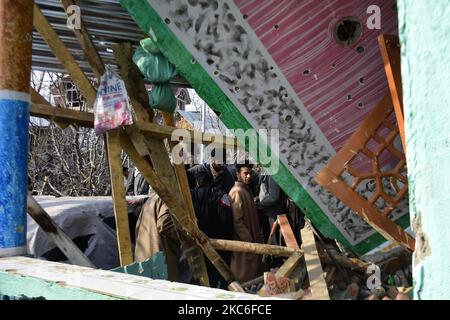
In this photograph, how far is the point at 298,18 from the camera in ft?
9.04

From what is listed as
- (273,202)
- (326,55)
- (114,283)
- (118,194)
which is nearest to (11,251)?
(114,283)

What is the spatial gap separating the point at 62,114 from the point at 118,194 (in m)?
0.67

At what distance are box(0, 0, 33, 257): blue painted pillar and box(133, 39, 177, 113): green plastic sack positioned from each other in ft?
4.92

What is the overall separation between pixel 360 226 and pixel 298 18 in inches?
61.8

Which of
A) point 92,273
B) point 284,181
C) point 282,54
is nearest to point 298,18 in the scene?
point 282,54

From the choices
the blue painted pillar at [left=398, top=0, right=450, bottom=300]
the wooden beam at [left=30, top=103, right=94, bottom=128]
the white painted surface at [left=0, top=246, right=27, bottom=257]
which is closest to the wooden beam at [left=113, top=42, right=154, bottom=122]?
the wooden beam at [left=30, top=103, right=94, bottom=128]

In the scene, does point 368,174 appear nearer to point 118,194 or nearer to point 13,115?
point 118,194

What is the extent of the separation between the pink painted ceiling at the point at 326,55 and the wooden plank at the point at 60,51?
1165mm

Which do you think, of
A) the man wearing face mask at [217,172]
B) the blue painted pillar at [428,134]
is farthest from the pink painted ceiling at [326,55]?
the man wearing face mask at [217,172]

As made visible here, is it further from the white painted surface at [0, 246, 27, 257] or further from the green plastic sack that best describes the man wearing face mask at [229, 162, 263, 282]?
the white painted surface at [0, 246, 27, 257]

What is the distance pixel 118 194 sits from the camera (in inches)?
120

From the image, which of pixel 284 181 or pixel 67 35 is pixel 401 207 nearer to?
pixel 284 181

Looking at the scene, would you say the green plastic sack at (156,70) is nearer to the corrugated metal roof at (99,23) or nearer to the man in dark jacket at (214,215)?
the corrugated metal roof at (99,23)

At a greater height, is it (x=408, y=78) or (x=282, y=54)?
(x=282, y=54)
